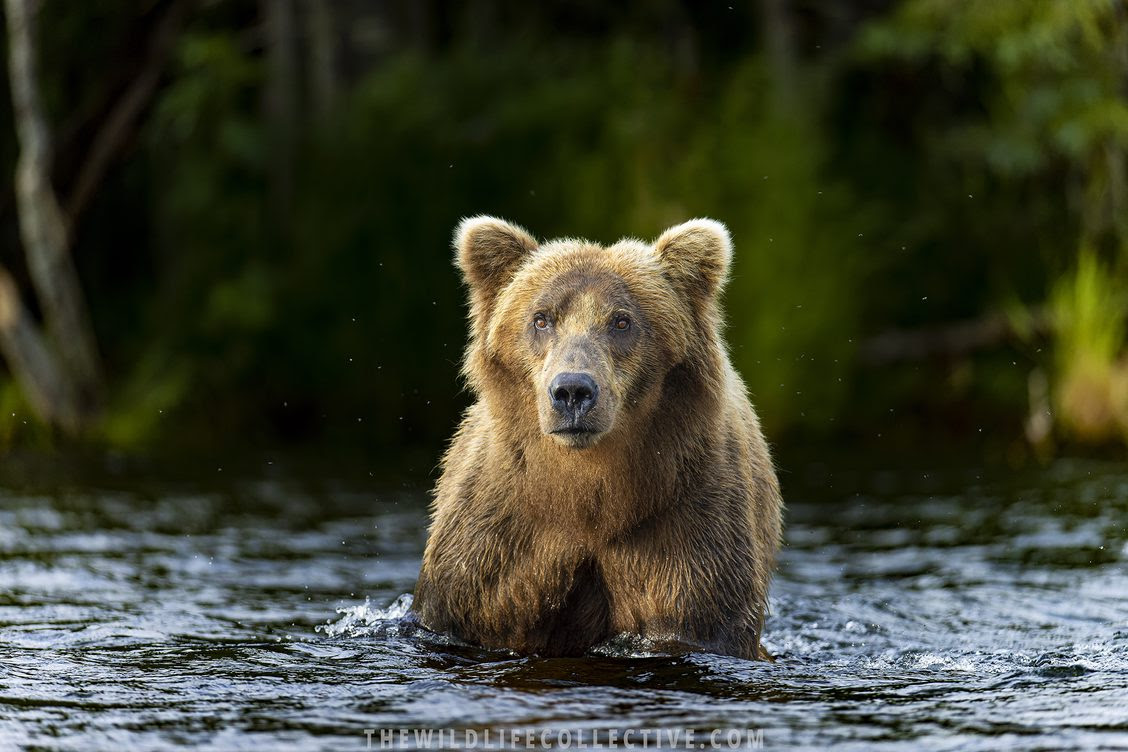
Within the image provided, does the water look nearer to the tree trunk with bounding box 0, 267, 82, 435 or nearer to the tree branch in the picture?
the tree trunk with bounding box 0, 267, 82, 435

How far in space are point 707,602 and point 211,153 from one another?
12926 millimetres

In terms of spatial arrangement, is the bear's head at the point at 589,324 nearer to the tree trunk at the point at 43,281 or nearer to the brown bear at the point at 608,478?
the brown bear at the point at 608,478

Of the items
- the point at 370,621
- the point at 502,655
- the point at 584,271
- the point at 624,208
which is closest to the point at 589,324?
the point at 584,271

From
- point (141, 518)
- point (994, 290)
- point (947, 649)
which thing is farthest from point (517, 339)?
point (994, 290)

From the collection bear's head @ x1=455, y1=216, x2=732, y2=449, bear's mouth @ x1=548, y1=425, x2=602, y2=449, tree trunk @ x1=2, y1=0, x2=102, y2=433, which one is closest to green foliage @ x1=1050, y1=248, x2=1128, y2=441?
bear's head @ x1=455, y1=216, x2=732, y2=449

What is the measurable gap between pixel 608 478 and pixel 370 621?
1709mm

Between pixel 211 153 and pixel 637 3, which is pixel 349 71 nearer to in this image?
pixel 211 153

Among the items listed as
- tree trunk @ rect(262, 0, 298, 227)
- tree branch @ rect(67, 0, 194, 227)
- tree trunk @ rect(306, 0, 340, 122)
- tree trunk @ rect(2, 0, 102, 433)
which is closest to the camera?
tree trunk @ rect(2, 0, 102, 433)

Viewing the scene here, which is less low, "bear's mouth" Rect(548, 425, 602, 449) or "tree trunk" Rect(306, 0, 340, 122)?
"tree trunk" Rect(306, 0, 340, 122)

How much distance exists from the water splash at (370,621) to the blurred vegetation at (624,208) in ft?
22.2

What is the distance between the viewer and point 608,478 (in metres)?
5.91

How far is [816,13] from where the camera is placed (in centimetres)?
1922

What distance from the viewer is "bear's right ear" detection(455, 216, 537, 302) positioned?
Answer: 6402mm

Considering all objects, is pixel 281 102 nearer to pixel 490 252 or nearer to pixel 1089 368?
pixel 1089 368
